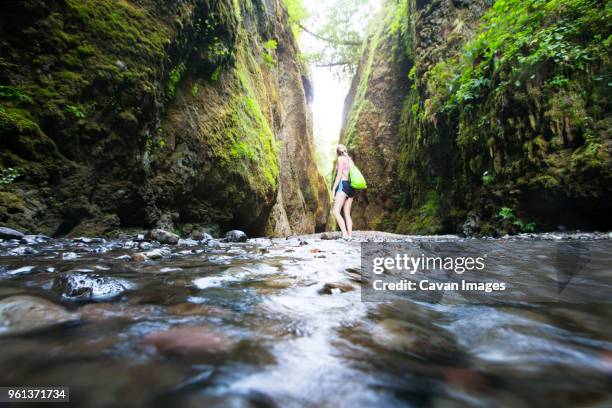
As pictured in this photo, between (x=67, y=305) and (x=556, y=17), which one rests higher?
(x=556, y=17)

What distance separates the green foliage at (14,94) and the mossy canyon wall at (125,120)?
11 mm

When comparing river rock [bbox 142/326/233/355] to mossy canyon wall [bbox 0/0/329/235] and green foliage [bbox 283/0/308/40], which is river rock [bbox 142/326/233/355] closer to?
mossy canyon wall [bbox 0/0/329/235]

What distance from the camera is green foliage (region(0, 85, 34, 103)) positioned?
307 centimetres

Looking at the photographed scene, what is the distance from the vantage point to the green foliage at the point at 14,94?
307 centimetres

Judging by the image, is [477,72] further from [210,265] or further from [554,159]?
[210,265]

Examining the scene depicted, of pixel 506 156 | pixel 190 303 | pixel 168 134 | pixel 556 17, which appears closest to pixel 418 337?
pixel 190 303

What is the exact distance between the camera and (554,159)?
5.23 m

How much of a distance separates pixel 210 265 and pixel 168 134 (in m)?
3.68

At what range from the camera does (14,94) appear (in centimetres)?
312

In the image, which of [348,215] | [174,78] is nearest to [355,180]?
[348,215]

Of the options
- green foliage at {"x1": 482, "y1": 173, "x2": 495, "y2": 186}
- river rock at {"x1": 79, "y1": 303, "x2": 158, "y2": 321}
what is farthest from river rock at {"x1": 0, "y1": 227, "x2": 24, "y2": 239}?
green foliage at {"x1": 482, "y1": 173, "x2": 495, "y2": 186}

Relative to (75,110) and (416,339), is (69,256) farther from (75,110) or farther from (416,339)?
(416,339)

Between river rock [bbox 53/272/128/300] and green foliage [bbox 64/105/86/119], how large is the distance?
2.84m

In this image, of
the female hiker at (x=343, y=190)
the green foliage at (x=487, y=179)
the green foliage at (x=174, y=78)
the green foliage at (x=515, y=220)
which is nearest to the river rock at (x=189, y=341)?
the green foliage at (x=174, y=78)
